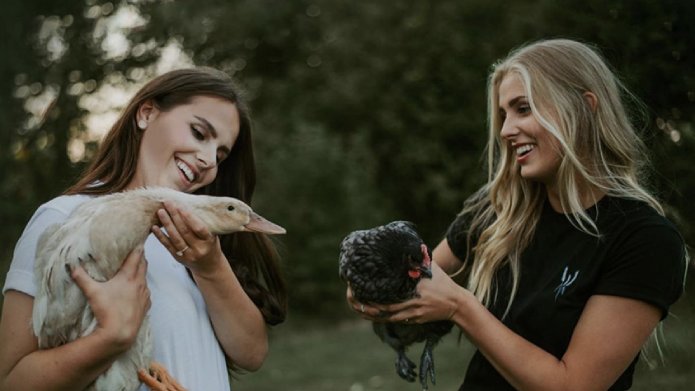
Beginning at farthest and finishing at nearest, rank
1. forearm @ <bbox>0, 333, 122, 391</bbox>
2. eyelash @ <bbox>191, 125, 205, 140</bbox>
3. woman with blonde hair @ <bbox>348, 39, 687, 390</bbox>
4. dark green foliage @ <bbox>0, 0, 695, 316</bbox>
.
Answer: dark green foliage @ <bbox>0, 0, 695, 316</bbox> → eyelash @ <bbox>191, 125, 205, 140</bbox> → woman with blonde hair @ <bbox>348, 39, 687, 390</bbox> → forearm @ <bbox>0, 333, 122, 391</bbox>

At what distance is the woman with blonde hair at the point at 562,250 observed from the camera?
2.71 m

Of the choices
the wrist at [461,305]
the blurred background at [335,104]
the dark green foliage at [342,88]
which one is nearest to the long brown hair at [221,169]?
the wrist at [461,305]

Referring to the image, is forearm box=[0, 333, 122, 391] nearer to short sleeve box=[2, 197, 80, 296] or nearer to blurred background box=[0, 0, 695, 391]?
short sleeve box=[2, 197, 80, 296]

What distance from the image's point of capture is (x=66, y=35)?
9164 millimetres

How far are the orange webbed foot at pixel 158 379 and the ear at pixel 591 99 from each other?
180cm

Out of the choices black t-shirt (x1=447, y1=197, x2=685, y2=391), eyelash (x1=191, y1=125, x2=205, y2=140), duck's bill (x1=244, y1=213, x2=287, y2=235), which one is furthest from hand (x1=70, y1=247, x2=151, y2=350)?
black t-shirt (x1=447, y1=197, x2=685, y2=391)

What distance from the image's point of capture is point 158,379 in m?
2.63

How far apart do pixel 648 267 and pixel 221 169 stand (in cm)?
175

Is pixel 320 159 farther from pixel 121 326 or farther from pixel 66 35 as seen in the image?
pixel 121 326

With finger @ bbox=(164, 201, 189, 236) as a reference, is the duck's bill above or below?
below

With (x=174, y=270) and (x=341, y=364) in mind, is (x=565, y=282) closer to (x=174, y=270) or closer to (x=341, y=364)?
(x=174, y=270)

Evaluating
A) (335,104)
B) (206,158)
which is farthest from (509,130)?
(335,104)

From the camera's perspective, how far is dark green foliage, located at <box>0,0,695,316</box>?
4371 millimetres

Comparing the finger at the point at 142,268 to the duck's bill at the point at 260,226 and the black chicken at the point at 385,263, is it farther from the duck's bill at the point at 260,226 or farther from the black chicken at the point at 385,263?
the black chicken at the point at 385,263
